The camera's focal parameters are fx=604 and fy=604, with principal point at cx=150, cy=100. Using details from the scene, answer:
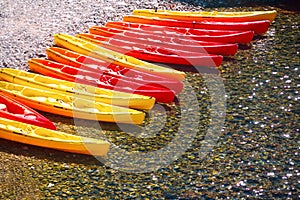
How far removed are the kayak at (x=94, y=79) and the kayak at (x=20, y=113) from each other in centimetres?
85

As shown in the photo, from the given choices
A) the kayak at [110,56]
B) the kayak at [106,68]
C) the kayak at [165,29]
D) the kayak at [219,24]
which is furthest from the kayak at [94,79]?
the kayak at [219,24]

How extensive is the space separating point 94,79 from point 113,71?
1.18 ft

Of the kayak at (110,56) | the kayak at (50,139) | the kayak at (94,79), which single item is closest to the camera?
the kayak at (50,139)

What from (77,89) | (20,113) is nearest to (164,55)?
(77,89)

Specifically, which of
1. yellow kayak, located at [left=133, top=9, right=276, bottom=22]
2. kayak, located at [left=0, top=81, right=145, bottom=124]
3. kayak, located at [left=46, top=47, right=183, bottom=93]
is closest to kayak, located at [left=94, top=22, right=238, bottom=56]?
kayak, located at [left=46, top=47, right=183, bottom=93]

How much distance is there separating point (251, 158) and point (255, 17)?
3502mm

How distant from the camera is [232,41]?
909cm

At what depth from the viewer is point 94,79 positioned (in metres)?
8.08

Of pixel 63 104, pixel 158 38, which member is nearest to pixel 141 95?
pixel 63 104

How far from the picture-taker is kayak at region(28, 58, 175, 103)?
306 inches

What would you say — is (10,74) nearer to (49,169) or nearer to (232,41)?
(49,169)

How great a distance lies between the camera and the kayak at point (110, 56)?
8.19 metres

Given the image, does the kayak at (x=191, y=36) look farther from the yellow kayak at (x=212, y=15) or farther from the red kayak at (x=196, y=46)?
the yellow kayak at (x=212, y=15)

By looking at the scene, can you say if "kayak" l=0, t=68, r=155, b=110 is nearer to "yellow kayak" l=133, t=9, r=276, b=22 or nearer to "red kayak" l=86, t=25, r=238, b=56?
"red kayak" l=86, t=25, r=238, b=56
